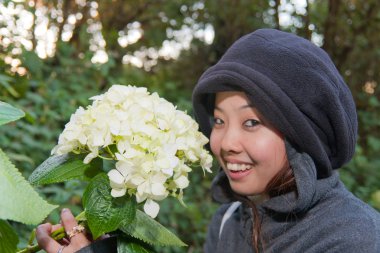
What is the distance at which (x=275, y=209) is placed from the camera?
4.09 feet

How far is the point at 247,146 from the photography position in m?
1.20

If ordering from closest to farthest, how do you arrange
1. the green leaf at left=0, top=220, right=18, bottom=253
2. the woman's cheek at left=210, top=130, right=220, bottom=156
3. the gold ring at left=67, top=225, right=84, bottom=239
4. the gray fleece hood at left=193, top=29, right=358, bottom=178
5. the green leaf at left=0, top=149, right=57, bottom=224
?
the green leaf at left=0, top=149, right=57, bottom=224
the green leaf at left=0, top=220, right=18, bottom=253
the gold ring at left=67, top=225, right=84, bottom=239
the gray fleece hood at left=193, top=29, right=358, bottom=178
the woman's cheek at left=210, top=130, right=220, bottom=156

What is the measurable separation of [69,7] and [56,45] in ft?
1.57

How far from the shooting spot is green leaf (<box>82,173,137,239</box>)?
2.74 feet

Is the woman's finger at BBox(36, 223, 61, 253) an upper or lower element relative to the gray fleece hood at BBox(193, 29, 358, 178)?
lower

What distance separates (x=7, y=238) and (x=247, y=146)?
64 centimetres

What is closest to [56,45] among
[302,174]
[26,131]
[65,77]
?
[65,77]

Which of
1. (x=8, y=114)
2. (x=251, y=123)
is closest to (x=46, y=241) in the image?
(x=8, y=114)

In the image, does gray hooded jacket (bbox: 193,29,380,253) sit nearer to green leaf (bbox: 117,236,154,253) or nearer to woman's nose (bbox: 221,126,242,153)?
woman's nose (bbox: 221,126,242,153)

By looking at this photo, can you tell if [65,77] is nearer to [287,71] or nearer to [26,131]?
[26,131]

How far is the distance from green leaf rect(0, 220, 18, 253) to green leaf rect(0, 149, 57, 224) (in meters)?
0.19

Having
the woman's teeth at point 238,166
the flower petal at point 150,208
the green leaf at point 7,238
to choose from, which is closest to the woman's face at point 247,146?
the woman's teeth at point 238,166

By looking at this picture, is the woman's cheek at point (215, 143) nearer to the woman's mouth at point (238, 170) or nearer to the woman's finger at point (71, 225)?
the woman's mouth at point (238, 170)

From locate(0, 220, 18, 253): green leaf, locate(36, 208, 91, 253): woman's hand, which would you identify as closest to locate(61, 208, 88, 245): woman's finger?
locate(36, 208, 91, 253): woman's hand
